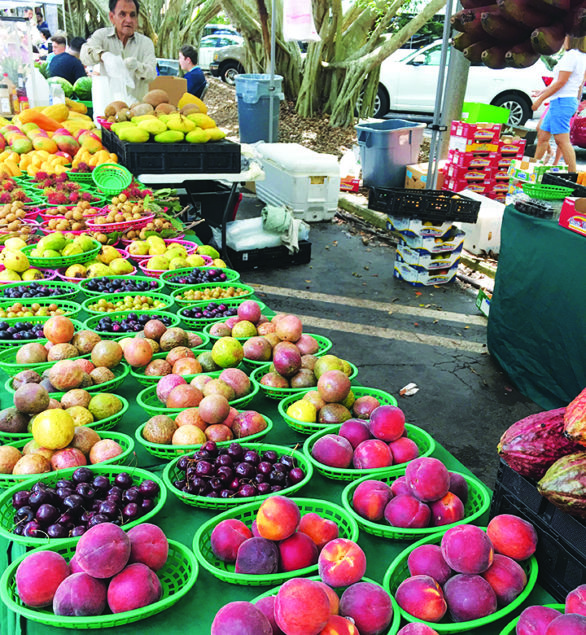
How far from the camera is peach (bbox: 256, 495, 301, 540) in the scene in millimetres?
1335

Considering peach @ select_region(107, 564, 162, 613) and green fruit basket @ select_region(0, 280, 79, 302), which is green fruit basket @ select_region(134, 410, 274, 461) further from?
green fruit basket @ select_region(0, 280, 79, 302)

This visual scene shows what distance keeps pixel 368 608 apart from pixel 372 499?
38 centimetres

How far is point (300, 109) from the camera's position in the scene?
12539mm

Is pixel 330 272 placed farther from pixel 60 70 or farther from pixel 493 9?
pixel 60 70

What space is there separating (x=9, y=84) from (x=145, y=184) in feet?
11.0

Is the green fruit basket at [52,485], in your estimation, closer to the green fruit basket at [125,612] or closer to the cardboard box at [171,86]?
the green fruit basket at [125,612]

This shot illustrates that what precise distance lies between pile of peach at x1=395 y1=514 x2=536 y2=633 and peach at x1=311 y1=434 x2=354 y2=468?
0.40m

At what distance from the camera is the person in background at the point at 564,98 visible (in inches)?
265

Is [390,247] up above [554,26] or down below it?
below

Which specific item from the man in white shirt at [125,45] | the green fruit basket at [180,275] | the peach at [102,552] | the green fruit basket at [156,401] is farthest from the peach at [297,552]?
the man in white shirt at [125,45]

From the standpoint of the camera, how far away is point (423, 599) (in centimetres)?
123

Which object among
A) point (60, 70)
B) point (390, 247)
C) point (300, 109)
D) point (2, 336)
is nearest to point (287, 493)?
point (2, 336)

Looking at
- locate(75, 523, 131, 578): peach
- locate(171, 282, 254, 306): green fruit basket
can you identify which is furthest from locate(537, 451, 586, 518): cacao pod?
locate(171, 282, 254, 306): green fruit basket

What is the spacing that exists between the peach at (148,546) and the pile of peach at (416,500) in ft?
1.73
